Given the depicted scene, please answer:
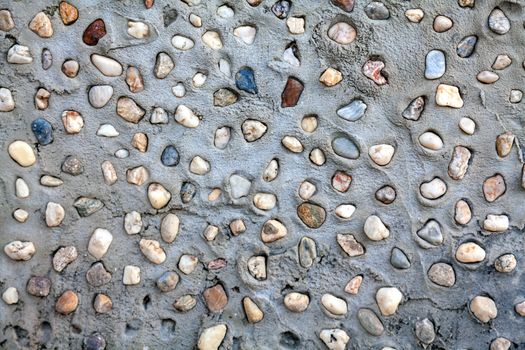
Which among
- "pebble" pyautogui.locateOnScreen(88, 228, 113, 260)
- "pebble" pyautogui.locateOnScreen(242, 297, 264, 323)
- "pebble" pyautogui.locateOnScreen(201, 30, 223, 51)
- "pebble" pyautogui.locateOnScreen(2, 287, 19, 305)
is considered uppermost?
"pebble" pyautogui.locateOnScreen(201, 30, 223, 51)

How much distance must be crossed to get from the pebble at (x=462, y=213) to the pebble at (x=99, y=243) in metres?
0.58

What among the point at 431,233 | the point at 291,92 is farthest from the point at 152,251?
the point at 431,233

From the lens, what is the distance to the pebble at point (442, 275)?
116 centimetres

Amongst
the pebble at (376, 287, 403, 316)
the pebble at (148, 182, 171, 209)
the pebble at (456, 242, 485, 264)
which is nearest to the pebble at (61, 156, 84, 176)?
the pebble at (148, 182, 171, 209)

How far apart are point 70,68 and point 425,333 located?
0.74 m

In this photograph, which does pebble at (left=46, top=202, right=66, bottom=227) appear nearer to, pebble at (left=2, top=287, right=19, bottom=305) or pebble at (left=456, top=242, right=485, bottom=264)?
pebble at (left=2, top=287, right=19, bottom=305)

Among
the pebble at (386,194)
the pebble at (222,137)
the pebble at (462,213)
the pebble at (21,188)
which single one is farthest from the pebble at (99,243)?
the pebble at (462,213)

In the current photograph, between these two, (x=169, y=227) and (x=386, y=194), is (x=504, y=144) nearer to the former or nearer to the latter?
(x=386, y=194)

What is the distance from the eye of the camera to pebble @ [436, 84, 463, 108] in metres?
1.16

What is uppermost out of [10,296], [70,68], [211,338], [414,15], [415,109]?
[414,15]

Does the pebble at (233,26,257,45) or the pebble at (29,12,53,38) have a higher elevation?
the pebble at (233,26,257,45)

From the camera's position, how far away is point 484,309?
3.80 ft

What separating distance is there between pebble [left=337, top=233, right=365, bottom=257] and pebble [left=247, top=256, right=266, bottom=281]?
134 millimetres

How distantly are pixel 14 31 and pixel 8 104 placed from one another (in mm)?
120
